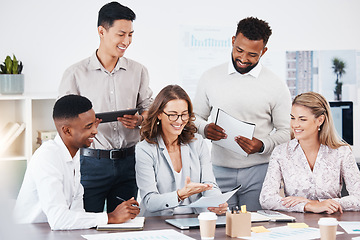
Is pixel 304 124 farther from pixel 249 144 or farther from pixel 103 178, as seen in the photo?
pixel 103 178

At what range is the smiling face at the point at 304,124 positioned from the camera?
2.46 m

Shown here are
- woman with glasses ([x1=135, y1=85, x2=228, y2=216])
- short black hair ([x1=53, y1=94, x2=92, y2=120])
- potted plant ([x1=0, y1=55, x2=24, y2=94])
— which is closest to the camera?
short black hair ([x1=53, y1=94, x2=92, y2=120])

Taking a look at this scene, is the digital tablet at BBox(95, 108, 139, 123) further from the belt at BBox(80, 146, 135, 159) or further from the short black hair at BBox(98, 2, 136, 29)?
the short black hair at BBox(98, 2, 136, 29)

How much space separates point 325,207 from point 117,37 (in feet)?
4.41

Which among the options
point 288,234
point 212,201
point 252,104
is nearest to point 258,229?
point 288,234

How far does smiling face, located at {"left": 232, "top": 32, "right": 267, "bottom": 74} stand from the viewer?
260 centimetres

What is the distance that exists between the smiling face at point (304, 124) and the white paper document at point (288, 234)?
2.23 ft

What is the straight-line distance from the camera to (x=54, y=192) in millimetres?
1874

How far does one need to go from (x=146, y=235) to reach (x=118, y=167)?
81 centimetres

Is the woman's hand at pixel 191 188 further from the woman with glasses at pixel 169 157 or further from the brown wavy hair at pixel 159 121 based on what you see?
the brown wavy hair at pixel 159 121

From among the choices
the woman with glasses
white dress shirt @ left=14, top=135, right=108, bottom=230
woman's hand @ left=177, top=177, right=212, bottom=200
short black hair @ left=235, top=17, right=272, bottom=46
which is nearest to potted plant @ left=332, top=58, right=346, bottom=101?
short black hair @ left=235, top=17, right=272, bottom=46

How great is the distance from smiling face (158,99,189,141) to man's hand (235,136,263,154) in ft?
1.07

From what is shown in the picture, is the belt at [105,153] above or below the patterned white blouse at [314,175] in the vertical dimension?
above

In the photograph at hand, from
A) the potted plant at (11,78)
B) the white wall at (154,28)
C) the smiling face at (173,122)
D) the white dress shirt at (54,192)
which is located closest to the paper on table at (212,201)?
the white dress shirt at (54,192)
